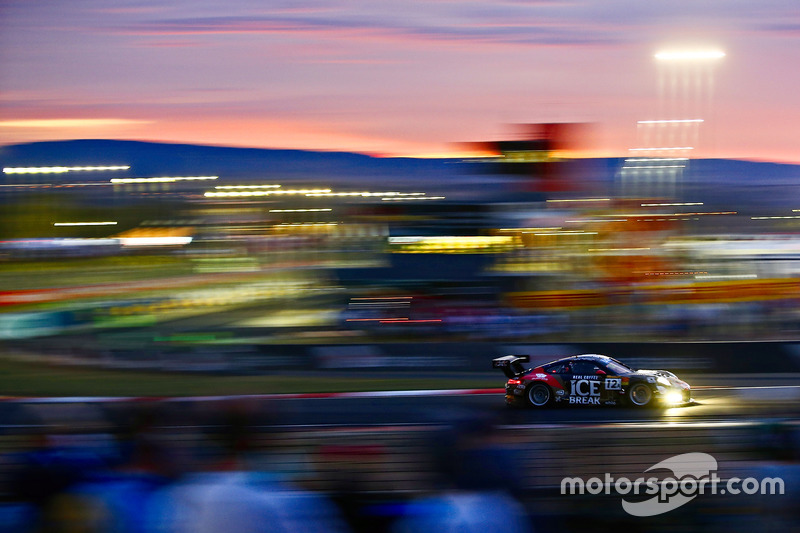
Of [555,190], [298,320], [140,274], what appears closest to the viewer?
[555,190]

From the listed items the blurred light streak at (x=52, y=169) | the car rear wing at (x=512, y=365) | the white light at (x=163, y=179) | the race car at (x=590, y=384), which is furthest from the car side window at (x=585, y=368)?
the white light at (x=163, y=179)

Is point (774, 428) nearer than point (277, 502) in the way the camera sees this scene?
No

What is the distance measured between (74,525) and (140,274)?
64146 millimetres

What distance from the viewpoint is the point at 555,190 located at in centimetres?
2311

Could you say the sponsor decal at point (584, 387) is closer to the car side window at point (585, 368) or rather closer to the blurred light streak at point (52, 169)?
the car side window at point (585, 368)

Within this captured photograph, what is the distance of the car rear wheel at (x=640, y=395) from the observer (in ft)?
38.0

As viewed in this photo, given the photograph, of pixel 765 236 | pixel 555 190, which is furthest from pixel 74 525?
pixel 765 236

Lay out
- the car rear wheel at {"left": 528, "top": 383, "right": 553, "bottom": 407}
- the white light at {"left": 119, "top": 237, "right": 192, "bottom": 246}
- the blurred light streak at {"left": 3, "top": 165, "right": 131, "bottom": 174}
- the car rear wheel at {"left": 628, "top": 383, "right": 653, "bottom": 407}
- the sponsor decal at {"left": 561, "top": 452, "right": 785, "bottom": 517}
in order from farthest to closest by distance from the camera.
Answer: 1. the white light at {"left": 119, "top": 237, "right": 192, "bottom": 246}
2. the blurred light streak at {"left": 3, "top": 165, "right": 131, "bottom": 174}
3. the car rear wheel at {"left": 528, "top": 383, "right": 553, "bottom": 407}
4. the car rear wheel at {"left": 628, "top": 383, "right": 653, "bottom": 407}
5. the sponsor decal at {"left": 561, "top": 452, "right": 785, "bottom": 517}

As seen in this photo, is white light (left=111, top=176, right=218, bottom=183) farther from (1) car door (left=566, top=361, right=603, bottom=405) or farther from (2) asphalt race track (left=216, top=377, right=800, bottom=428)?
(1) car door (left=566, top=361, right=603, bottom=405)

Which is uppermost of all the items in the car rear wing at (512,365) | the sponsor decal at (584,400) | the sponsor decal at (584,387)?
the car rear wing at (512,365)

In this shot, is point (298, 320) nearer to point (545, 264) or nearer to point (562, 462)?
point (545, 264)

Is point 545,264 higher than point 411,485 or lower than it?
lower

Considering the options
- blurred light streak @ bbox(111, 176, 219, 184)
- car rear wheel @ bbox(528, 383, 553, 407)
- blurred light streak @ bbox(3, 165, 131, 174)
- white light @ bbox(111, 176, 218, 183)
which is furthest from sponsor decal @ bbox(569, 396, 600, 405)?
white light @ bbox(111, 176, 218, 183)

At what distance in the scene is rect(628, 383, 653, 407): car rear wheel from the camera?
1159 centimetres
